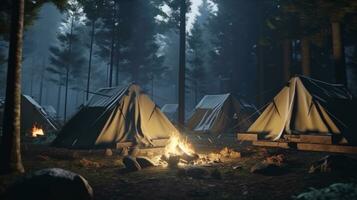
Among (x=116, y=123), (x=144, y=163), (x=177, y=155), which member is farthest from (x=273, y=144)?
(x=116, y=123)

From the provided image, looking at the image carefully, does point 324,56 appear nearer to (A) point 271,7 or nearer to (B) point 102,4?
(A) point 271,7

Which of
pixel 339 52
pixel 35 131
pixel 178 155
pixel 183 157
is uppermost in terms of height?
pixel 339 52

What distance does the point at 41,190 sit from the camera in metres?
5.55

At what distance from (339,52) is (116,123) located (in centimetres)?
1061

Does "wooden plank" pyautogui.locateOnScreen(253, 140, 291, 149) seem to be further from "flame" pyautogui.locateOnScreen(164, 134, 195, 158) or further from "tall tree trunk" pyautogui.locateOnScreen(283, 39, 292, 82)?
"tall tree trunk" pyautogui.locateOnScreen(283, 39, 292, 82)

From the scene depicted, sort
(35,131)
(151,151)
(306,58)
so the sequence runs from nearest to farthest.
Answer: (151,151) < (306,58) < (35,131)

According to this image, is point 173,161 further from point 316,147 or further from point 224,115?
point 224,115

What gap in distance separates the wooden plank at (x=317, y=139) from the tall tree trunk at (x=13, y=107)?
8.93m

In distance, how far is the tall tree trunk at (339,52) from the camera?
45.1 feet

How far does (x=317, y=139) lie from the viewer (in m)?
10.2

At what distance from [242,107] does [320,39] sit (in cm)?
781

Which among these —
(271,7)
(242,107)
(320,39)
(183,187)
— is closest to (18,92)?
(183,187)

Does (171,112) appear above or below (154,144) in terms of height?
above

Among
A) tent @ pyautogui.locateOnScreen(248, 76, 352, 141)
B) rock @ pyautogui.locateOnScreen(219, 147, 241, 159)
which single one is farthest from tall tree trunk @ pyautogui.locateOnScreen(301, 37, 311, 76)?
rock @ pyautogui.locateOnScreen(219, 147, 241, 159)
